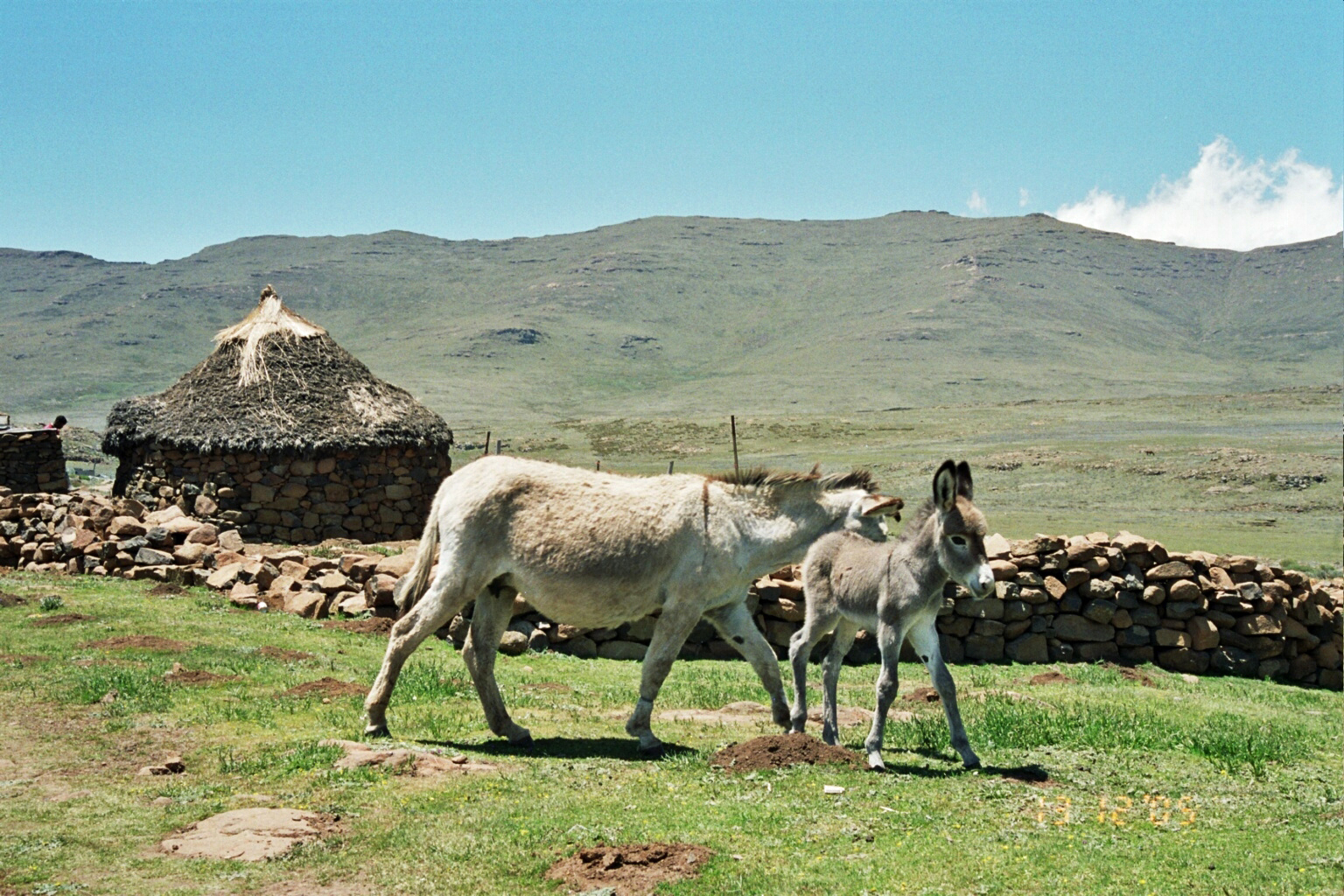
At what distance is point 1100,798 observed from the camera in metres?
8.78

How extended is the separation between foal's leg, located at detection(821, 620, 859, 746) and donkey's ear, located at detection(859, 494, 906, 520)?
107 cm

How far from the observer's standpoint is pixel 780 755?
925 centimetres

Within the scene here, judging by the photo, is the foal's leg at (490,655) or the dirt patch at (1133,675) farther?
the dirt patch at (1133,675)

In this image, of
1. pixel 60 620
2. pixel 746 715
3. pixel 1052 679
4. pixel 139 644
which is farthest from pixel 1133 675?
pixel 60 620

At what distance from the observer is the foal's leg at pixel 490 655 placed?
10445mm

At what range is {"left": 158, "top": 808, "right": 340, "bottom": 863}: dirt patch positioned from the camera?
7.01 metres

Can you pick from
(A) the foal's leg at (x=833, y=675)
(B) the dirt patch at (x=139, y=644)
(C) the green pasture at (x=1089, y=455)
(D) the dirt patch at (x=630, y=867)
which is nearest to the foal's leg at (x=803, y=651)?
(A) the foal's leg at (x=833, y=675)

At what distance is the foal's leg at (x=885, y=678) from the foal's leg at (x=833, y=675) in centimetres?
54

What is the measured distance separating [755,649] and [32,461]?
29.2 meters

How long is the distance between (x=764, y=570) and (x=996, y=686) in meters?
6.27

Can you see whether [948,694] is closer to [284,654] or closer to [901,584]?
[901,584]

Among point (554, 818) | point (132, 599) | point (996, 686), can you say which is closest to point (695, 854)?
point (554, 818)

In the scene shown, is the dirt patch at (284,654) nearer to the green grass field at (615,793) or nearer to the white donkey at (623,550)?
the green grass field at (615,793)

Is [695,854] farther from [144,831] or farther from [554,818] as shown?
[144,831]
